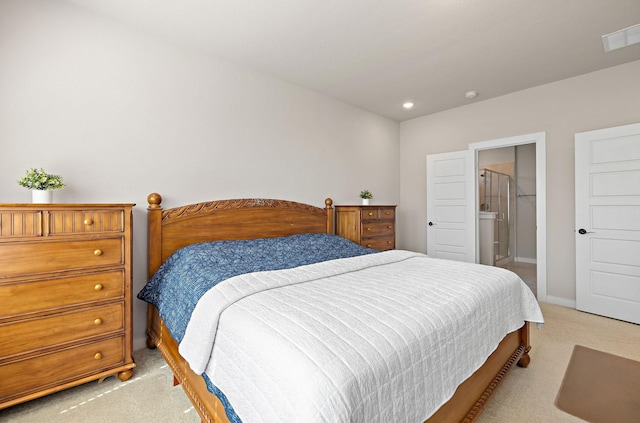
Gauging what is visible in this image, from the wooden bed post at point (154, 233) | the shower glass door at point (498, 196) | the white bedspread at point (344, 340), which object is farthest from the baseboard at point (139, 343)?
the shower glass door at point (498, 196)

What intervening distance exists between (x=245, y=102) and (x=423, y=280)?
2393 mm

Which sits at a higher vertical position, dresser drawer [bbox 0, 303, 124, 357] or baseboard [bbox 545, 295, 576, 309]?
dresser drawer [bbox 0, 303, 124, 357]

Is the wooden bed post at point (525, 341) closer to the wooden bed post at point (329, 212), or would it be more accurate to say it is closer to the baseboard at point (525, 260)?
the wooden bed post at point (329, 212)

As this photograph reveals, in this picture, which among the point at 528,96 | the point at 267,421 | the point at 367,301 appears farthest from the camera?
the point at 528,96

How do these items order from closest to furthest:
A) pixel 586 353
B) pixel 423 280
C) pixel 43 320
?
pixel 43 320 < pixel 423 280 < pixel 586 353

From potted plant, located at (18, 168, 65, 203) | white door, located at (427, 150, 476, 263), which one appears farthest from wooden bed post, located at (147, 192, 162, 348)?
white door, located at (427, 150, 476, 263)

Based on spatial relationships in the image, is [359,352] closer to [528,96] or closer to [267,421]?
[267,421]

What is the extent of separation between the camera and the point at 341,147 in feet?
12.9

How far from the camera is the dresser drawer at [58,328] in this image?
157cm

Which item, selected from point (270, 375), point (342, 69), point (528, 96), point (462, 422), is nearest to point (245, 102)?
point (342, 69)

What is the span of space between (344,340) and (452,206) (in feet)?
12.5

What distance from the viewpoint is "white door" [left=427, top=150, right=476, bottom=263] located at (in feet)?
13.5

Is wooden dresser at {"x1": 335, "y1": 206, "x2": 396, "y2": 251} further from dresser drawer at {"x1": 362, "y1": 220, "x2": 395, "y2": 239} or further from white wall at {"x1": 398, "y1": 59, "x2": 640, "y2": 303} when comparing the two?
white wall at {"x1": 398, "y1": 59, "x2": 640, "y2": 303}

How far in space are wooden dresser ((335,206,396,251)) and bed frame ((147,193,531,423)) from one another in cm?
16
